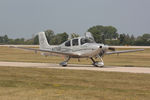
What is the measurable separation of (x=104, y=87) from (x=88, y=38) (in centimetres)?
1126

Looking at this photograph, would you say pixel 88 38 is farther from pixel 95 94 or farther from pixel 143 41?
pixel 143 41

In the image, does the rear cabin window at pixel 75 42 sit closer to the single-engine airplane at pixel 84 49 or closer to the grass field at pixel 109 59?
the single-engine airplane at pixel 84 49

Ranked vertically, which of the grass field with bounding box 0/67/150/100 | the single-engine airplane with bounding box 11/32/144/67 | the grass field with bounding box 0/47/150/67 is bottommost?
the grass field with bounding box 0/67/150/100

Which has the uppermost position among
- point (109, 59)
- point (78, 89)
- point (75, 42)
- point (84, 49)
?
point (75, 42)

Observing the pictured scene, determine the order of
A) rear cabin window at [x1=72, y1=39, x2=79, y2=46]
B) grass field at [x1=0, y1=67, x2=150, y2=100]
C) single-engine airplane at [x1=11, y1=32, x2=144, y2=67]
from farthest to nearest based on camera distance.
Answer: rear cabin window at [x1=72, y1=39, x2=79, y2=46] < single-engine airplane at [x1=11, y1=32, x2=144, y2=67] < grass field at [x1=0, y1=67, x2=150, y2=100]

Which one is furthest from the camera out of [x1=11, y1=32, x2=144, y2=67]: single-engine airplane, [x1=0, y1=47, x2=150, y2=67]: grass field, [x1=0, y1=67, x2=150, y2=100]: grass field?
[x1=0, y1=47, x2=150, y2=67]: grass field

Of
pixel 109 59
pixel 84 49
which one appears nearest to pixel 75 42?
pixel 84 49

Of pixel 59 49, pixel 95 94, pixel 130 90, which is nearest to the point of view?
pixel 95 94

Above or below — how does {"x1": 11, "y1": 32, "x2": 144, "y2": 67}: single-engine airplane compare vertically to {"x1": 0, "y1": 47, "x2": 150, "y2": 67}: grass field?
above

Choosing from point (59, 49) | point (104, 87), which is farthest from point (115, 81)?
point (59, 49)

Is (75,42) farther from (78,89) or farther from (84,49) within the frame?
(78,89)

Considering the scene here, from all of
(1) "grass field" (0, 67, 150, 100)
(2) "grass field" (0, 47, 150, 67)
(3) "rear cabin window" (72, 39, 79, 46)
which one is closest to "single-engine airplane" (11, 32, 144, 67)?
(3) "rear cabin window" (72, 39, 79, 46)

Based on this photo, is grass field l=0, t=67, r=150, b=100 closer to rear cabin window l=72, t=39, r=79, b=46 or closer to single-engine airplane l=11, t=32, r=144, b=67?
single-engine airplane l=11, t=32, r=144, b=67

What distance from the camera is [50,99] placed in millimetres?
10500
